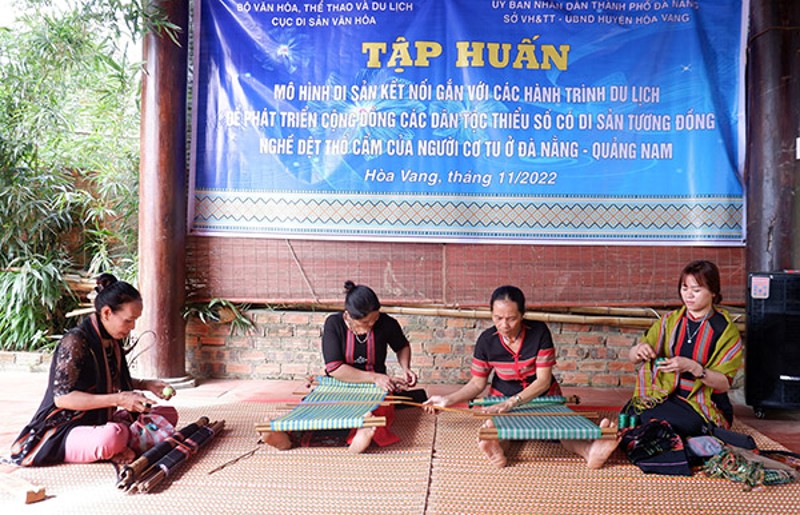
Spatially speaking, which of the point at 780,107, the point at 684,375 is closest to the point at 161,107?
the point at 684,375

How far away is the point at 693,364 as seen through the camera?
312 centimetres

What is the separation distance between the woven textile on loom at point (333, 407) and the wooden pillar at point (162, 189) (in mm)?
1550

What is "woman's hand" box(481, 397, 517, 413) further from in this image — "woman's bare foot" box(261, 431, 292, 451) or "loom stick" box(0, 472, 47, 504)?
"loom stick" box(0, 472, 47, 504)

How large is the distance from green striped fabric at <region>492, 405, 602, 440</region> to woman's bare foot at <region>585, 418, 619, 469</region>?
0.07 metres

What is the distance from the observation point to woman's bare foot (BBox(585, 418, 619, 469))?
2.87 m

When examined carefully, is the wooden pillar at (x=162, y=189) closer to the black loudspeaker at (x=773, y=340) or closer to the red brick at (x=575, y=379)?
the red brick at (x=575, y=379)

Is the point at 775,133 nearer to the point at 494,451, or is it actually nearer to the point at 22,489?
the point at 494,451

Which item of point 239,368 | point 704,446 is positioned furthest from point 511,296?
point 239,368

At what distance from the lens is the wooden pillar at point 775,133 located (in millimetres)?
4156

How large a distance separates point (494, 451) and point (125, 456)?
1.66 m

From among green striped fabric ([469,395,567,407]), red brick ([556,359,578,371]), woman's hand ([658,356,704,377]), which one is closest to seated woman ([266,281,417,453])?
green striped fabric ([469,395,567,407])

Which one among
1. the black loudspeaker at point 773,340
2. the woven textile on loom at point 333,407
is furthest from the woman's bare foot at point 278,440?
the black loudspeaker at point 773,340

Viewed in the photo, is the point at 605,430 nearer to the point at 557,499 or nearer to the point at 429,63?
the point at 557,499

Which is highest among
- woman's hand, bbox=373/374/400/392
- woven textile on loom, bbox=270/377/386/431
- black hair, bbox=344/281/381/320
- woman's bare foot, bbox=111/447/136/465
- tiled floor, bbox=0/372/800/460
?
black hair, bbox=344/281/381/320
